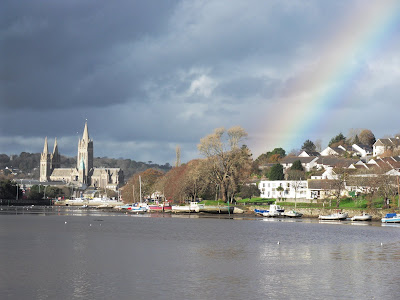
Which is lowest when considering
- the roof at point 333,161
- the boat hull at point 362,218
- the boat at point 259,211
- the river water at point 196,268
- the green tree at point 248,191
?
the river water at point 196,268

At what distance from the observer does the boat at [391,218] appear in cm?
10112

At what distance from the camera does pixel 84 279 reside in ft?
120

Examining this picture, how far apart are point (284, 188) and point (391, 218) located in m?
62.2

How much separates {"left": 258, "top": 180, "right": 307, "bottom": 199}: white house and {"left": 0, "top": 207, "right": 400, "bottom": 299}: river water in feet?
293

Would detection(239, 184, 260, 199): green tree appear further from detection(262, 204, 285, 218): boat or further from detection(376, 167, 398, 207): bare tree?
detection(376, 167, 398, 207): bare tree

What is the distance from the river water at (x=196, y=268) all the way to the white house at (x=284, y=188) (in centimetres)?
8927

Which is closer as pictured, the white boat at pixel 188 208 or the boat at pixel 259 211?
the boat at pixel 259 211

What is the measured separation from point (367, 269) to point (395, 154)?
148 m

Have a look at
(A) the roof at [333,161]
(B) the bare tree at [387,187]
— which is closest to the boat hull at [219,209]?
(B) the bare tree at [387,187]

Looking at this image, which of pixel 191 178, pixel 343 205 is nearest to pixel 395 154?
pixel 343 205

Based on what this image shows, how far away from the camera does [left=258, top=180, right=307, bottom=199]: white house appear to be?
157 metres

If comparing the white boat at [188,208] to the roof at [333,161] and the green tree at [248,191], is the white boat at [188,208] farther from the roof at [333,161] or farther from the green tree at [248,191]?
the roof at [333,161]

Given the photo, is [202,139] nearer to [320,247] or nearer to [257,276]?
[320,247]

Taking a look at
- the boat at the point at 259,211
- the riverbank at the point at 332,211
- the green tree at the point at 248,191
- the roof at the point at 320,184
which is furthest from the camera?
the green tree at the point at 248,191
